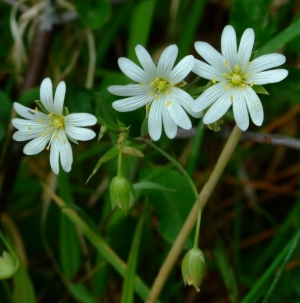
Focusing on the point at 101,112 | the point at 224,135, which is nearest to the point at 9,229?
the point at 101,112

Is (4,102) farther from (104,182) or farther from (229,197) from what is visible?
(229,197)

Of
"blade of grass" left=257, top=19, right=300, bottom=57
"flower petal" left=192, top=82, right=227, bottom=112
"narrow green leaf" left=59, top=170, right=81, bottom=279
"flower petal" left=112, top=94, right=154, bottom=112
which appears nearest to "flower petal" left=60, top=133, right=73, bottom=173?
"flower petal" left=112, top=94, right=154, bottom=112

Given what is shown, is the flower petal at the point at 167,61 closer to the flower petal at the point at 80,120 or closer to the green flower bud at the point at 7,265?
the flower petal at the point at 80,120

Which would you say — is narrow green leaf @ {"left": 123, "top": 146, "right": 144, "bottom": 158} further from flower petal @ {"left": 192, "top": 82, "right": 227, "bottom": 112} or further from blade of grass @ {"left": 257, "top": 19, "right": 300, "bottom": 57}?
blade of grass @ {"left": 257, "top": 19, "right": 300, "bottom": 57}

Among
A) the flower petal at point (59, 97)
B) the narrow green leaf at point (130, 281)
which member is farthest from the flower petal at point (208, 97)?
the narrow green leaf at point (130, 281)

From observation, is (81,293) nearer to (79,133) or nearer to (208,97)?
(79,133)

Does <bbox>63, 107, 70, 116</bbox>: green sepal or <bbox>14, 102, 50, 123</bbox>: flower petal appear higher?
<bbox>63, 107, 70, 116</bbox>: green sepal
